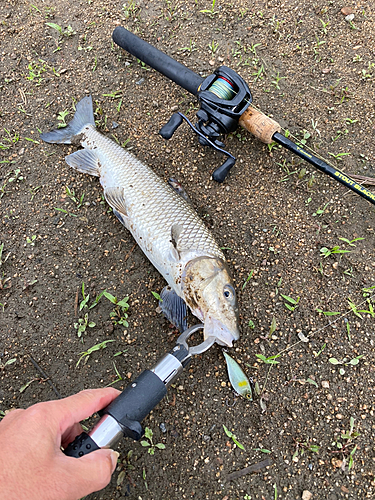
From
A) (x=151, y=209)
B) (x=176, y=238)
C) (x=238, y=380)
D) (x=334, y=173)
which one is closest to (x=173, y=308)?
(x=176, y=238)

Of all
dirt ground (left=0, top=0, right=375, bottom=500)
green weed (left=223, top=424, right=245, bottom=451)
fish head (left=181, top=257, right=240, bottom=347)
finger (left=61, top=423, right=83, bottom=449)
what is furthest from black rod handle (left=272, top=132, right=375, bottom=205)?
finger (left=61, top=423, right=83, bottom=449)

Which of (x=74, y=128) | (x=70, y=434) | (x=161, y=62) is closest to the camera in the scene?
(x=70, y=434)

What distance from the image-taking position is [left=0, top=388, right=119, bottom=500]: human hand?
1.55 meters

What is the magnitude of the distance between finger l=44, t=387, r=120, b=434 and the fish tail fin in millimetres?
2645

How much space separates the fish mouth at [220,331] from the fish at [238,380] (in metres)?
0.25

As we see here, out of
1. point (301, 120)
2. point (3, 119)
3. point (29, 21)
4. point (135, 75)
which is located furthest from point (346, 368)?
point (29, 21)

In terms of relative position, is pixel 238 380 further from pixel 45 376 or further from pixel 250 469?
pixel 45 376

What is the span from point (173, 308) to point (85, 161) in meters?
1.76

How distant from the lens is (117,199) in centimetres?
307

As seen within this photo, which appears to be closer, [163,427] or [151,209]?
[163,427]

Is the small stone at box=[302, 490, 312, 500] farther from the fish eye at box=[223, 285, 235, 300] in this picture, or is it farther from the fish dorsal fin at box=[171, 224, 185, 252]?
the fish dorsal fin at box=[171, 224, 185, 252]

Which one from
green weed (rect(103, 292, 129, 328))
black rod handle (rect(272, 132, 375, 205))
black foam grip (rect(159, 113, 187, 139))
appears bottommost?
green weed (rect(103, 292, 129, 328))

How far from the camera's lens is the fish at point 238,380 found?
254cm

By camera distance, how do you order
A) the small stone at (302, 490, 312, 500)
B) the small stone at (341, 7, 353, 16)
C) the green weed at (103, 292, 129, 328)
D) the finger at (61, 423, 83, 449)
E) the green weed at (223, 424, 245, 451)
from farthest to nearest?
the small stone at (341, 7, 353, 16), the green weed at (103, 292, 129, 328), the green weed at (223, 424, 245, 451), the small stone at (302, 490, 312, 500), the finger at (61, 423, 83, 449)
